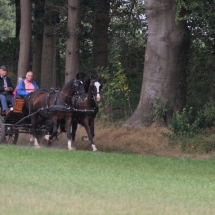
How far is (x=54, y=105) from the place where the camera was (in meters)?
21.7

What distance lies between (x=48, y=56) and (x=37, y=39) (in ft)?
10.9

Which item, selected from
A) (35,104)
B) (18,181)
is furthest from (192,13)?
(18,181)

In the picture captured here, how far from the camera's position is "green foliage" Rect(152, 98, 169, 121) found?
80.4 feet

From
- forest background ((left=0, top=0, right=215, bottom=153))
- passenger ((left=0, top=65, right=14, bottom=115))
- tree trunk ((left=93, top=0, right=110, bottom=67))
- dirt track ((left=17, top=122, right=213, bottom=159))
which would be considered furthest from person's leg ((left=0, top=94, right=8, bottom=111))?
tree trunk ((left=93, top=0, right=110, bottom=67))

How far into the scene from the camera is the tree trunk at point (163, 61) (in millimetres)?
24109

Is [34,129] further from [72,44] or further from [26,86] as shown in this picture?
[72,44]

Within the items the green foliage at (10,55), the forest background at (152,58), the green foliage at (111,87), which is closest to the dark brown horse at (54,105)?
the forest background at (152,58)

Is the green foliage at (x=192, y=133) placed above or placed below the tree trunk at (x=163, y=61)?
below

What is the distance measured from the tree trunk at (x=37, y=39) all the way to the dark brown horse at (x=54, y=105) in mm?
10918

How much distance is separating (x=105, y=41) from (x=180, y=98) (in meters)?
7.98

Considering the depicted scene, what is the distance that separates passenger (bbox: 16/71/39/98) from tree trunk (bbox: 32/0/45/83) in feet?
32.8

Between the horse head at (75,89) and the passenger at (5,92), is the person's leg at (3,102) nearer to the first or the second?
the passenger at (5,92)

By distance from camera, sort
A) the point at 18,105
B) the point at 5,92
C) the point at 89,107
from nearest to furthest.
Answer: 1. the point at 89,107
2. the point at 18,105
3. the point at 5,92

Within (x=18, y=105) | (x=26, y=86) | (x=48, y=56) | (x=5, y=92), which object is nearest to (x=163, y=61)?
(x=26, y=86)
